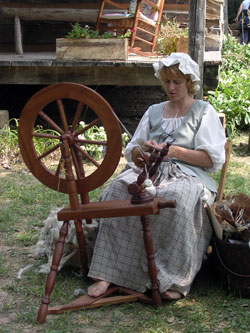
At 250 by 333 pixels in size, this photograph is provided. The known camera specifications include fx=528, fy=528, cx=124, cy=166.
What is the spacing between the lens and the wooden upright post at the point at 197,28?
4922 millimetres

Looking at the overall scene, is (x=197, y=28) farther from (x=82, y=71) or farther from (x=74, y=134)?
(x=74, y=134)

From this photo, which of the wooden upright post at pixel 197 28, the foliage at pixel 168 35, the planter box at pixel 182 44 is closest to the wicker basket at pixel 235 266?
the wooden upright post at pixel 197 28

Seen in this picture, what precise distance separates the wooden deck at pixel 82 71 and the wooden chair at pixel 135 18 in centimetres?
84

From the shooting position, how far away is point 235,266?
300 centimetres

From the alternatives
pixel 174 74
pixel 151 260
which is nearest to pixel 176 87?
pixel 174 74

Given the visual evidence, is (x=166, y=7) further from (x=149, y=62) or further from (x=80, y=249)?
(x=80, y=249)

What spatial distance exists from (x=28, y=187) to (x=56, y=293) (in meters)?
2.26

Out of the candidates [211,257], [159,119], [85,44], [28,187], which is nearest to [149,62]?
[85,44]

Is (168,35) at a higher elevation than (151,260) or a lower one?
higher

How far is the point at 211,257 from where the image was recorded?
336 cm

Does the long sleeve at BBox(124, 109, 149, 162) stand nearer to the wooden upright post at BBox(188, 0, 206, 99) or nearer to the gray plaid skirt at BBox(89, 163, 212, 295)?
the gray plaid skirt at BBox(89, 163, 212, 295)

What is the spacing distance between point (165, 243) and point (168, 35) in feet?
16.2

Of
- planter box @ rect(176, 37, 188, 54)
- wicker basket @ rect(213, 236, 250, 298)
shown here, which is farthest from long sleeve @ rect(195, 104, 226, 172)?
planter box @ rect(176, 37, 188, 54)

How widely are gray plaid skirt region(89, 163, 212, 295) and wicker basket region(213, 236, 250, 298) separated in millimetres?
125
